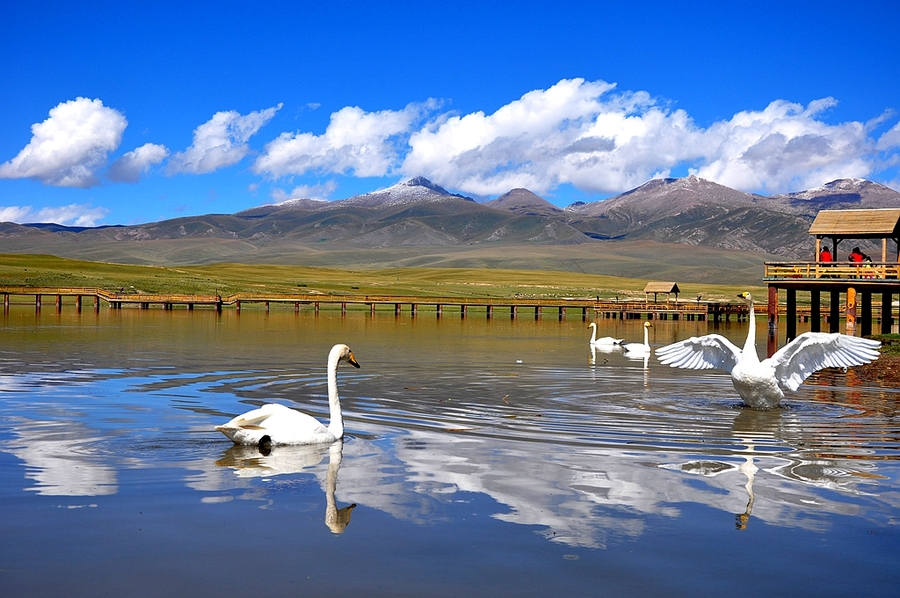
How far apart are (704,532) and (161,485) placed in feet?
16.4

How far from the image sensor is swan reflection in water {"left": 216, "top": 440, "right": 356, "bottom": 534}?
33.6 feet

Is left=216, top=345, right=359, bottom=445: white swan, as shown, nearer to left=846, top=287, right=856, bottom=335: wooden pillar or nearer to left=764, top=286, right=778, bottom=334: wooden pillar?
left=846, top=287, right=856, bottom=335: wooden pillar

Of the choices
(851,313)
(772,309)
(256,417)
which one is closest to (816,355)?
(256,417)

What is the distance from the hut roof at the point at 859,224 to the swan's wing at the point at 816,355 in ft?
82.3

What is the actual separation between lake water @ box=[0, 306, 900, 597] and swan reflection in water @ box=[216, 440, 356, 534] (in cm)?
5

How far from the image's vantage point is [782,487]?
9.79m

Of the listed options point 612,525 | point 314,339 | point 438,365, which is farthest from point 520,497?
point 314,339

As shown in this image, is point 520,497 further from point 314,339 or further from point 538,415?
point 314,339

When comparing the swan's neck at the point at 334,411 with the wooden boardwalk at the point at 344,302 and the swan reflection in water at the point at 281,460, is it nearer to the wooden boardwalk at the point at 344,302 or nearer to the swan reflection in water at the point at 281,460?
the swan reflection in water at the point at 281,460

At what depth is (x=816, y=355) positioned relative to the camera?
56.7 ft

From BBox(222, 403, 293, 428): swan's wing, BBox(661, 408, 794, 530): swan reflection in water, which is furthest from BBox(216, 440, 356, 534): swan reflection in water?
BBox(661, 408, 794, 530): swan reflection in water

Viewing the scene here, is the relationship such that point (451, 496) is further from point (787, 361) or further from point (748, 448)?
point (787, 361)

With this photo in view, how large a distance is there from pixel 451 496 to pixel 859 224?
36.6m

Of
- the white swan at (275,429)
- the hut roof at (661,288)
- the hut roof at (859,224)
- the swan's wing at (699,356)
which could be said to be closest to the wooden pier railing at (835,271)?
the hut roof at (859,224)
